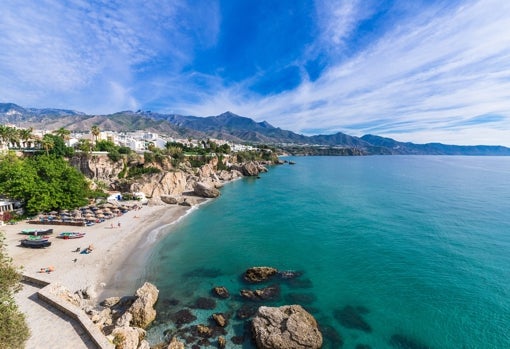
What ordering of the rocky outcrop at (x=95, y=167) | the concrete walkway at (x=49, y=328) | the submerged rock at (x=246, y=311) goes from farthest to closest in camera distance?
the rocky outcrop at (x=95, y=167) < the submerged rock at (x=246, y=311) < the concrete walkway at (x=49, y=328)

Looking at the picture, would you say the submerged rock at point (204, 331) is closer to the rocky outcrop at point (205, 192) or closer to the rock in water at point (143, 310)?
the rock in water at point (143, 310)

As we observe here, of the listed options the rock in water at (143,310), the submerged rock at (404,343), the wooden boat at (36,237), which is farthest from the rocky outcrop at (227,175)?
the submerged rock at (404,343)

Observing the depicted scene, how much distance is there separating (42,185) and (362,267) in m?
44.1

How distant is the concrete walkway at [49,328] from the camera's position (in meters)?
12.3

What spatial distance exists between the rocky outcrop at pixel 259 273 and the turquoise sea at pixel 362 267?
951mm

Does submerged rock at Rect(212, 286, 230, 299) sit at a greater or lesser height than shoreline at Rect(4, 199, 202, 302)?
lesser

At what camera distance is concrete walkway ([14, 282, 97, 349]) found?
1228cm

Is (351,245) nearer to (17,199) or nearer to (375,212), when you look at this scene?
(375,212)

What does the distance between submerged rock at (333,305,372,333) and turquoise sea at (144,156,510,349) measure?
74 mm

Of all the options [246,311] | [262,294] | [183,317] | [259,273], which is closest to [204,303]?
[183,317]

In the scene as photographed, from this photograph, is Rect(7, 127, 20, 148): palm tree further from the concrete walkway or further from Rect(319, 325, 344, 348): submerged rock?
Rect(319, 325, 344, 348): submerged rock

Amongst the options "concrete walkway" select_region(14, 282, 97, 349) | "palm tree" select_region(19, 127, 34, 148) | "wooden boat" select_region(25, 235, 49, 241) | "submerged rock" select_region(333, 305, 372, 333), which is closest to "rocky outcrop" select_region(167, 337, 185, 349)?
"concrete walkway" select_region(14, 282, 97, 349)

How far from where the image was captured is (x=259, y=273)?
895 inches

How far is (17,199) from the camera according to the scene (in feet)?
118
